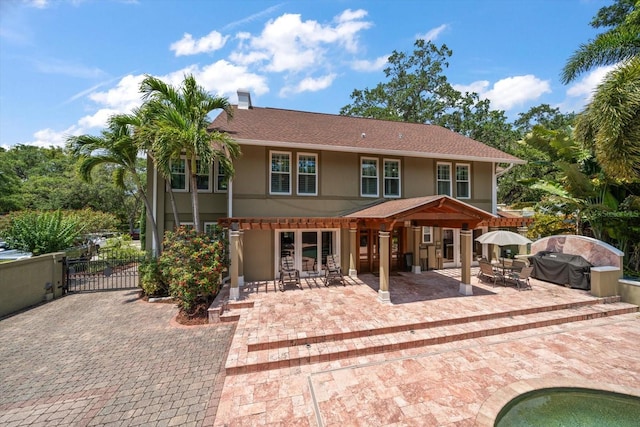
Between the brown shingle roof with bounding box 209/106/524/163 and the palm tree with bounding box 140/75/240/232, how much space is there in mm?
1284

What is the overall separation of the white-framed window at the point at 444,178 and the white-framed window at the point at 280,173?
7.67 metres

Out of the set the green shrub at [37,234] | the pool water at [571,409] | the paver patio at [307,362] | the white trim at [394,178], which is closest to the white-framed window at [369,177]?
the white trim at [394,178]

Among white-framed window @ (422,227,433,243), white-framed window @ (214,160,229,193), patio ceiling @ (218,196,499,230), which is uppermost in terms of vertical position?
white-framed window @ (214,160,229,193)

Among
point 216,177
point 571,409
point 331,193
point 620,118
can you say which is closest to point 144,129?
point 216,177

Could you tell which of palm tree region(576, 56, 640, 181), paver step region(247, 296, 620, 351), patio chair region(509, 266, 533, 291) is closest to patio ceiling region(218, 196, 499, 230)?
patio chair region(509, 266, 533, 291)

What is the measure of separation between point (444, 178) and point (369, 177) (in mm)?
4178

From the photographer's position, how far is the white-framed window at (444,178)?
12922 mm

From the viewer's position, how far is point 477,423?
3908 millimetres

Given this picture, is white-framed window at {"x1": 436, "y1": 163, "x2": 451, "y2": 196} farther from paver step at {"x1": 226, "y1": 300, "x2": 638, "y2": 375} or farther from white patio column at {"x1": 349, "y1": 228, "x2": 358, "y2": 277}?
paver step at {"x1": 226, "y1": 300, "x2": 638, "y2": 375}

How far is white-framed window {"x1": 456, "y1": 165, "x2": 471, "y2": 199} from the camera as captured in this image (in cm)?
1312

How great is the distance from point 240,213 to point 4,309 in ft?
26.6

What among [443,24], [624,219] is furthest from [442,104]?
[624,219]

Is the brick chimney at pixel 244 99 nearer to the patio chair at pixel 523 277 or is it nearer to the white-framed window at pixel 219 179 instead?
the white-framed window at pixel 219 179

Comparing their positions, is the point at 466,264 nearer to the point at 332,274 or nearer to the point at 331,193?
the point at 332,274
